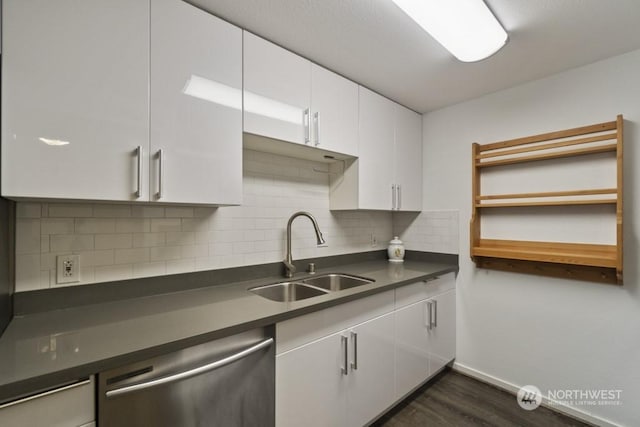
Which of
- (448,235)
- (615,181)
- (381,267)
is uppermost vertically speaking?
(615,181)

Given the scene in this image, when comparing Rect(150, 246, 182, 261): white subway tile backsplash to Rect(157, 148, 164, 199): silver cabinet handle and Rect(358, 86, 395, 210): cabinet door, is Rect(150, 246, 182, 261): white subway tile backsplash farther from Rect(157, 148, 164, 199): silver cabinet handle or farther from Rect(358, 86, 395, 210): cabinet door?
Rect(358, 86, 395, 210): cabinet door

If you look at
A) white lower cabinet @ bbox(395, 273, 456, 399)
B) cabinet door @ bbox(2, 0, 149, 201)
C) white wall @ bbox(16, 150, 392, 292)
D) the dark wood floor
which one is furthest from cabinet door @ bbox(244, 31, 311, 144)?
the dark wood floor

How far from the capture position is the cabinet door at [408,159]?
2346 millimetres

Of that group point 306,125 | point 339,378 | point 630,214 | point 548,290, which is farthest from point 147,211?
point 630,214

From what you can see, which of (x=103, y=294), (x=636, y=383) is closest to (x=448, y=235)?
(x=636, y=383)

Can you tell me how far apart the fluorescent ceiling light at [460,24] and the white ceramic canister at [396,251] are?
59.5 inches

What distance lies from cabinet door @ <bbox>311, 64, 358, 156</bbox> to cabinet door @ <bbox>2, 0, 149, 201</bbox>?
89cm

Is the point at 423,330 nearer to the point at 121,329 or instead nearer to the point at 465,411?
the point at 465,411

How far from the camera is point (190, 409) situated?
0.99 metres

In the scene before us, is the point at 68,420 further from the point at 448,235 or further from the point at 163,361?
the point at 448,235

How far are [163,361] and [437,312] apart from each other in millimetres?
1843

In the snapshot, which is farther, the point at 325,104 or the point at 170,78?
the point at 325,104

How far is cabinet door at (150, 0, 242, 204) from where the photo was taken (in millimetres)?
1150

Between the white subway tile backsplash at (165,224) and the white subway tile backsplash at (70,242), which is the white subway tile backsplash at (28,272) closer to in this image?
the white subway tile backsplash at (70,242)
